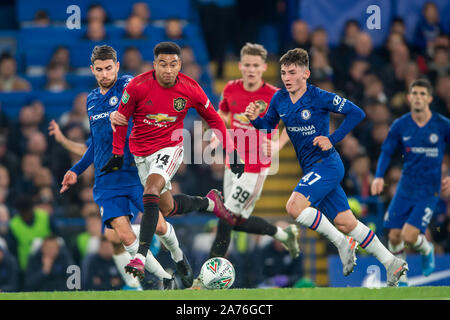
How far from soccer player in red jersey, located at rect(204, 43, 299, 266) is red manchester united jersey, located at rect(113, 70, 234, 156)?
1.20 m

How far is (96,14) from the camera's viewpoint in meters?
13.7

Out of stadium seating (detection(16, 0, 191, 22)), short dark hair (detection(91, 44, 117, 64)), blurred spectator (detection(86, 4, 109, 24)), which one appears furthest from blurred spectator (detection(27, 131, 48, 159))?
short dark hair (detection(91, 44, 117, 64))

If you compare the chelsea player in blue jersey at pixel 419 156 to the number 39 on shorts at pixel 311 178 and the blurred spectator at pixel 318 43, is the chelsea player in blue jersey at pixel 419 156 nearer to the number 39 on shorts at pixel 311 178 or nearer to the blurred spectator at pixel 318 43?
the number 39 on shorts at pixel 311 178

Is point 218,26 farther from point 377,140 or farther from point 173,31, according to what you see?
point 377,140

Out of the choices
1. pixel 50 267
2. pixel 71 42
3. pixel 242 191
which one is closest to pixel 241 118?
pixel 242 191

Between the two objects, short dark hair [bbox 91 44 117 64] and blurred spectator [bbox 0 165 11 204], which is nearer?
short dark hair [bbox 91 44 117 64]

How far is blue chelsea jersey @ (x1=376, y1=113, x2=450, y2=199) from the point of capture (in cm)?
923

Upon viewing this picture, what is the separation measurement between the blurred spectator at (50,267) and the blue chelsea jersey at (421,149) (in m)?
4.44

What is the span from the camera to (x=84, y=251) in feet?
35.9

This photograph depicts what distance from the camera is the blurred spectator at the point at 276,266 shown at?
10.6 metres

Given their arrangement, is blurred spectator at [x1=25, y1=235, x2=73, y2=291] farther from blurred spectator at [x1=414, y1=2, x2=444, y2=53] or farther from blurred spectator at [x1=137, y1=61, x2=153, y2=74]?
blurred spectator at [x1=414, y1=2, x2=444, y2=53]

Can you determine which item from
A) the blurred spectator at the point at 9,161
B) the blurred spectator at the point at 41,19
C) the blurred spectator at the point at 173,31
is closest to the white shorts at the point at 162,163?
the blurred spectator at the point at 9,161

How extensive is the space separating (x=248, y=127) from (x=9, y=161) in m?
4.79
